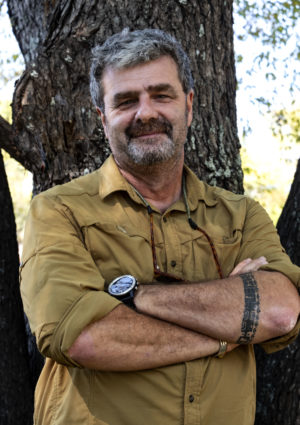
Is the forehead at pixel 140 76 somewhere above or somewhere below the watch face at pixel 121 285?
above

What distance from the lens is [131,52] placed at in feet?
9.81

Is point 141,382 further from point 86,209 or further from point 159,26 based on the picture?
point 159,26

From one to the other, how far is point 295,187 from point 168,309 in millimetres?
1722

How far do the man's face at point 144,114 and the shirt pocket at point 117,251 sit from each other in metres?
0.42

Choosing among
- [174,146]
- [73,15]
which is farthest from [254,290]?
[73,15]

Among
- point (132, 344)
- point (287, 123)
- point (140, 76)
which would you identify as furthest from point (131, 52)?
point (287, 123)

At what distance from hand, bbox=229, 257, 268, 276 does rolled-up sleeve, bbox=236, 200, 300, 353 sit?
4 cm

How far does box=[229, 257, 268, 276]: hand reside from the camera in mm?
2754

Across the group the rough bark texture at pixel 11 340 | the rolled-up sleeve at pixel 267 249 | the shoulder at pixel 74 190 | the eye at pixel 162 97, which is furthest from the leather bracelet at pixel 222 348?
the rough bark texture at pixel 11 340

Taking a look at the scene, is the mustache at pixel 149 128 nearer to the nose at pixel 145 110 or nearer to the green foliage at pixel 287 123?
the nose at pixel 145 110

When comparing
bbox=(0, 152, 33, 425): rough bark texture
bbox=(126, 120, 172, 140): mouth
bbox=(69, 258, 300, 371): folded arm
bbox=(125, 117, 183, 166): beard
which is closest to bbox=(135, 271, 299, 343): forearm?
bbox=(69, 258, 300, 371): folded arm

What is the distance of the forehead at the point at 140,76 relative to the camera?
116 inches

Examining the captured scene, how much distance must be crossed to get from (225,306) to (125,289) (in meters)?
0.45

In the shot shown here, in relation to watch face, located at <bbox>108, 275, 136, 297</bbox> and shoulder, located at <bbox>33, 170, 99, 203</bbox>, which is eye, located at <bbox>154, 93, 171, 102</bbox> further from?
watch face, located at <bbox>108, 275, 136, 297</bbox>
